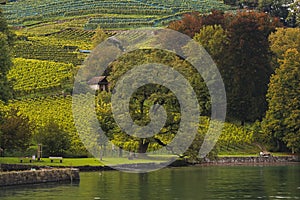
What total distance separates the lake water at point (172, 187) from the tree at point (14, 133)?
727 centimetres

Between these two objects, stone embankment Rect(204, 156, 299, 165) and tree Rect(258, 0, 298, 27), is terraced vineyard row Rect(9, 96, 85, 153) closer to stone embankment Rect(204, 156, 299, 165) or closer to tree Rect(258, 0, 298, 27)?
stone embankment Rect(204, 156, 299, 165)

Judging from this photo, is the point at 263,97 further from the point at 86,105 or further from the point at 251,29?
the point at 86,105

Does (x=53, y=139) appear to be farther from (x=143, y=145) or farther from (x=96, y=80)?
(x=96, y=80)

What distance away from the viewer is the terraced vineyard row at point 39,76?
79.3m

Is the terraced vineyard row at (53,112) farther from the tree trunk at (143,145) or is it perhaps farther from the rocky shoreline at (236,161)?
the rocky shoreline at (236,161)

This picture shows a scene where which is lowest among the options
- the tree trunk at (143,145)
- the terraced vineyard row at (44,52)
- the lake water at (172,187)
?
the lake water at (172,187)

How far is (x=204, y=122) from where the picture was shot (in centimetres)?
7094

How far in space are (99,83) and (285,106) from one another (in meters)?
15.8

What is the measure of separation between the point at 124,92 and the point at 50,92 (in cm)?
1909

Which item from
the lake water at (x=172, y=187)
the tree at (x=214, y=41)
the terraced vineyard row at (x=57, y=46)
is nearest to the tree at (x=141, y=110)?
the lake water at (x=172, y=187)

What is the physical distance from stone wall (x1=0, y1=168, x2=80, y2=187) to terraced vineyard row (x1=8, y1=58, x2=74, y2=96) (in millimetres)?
31816

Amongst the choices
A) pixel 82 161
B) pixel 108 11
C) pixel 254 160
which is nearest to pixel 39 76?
pixel 254 160

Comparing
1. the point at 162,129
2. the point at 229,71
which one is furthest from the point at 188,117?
the point at 229,71

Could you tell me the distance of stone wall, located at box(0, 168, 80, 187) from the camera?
42.6 metres
